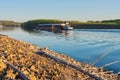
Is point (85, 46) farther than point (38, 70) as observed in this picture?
Yes

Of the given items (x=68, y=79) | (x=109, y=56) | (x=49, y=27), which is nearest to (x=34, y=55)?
(x=68, y=79)

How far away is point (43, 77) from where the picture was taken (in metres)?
10.8

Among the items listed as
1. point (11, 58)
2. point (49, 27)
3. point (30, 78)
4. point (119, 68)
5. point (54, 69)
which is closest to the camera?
point (30, 78)

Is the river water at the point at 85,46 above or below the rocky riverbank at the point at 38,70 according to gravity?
below

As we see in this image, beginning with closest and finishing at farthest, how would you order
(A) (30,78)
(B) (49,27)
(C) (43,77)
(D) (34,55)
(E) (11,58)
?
(A) (30,78) → (C) (43,77) → (E) (11,58) → (D) (34,55) → (B) (49,27)

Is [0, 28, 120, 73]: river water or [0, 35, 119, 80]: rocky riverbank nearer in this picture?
[0, 35, 119, 80]: rocky riverbank

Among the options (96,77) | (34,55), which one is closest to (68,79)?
(96,77)

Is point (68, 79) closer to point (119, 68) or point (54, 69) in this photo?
point (54, 69)

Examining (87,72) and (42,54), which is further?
(42,54)

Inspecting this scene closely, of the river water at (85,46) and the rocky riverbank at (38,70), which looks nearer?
the rocky riverbank at (38,70)

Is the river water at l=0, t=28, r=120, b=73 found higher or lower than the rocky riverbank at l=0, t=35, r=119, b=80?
lower

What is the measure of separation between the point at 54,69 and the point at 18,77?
6.48 ft

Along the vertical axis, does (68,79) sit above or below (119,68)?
above

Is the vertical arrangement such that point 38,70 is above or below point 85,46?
above
